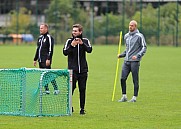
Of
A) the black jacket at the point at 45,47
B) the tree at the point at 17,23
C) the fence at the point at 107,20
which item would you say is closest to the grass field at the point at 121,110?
the black jacket at the point at 45,47

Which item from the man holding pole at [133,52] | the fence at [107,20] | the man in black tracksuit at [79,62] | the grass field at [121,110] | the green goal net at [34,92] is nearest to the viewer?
the grass field at [121,110]

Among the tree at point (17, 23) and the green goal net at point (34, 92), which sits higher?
the tree at point (17, 23)

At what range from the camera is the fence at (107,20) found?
59594 mm

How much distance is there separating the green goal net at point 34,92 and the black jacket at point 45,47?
3.90 meters

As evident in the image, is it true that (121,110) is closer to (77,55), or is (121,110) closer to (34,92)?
(77,55)

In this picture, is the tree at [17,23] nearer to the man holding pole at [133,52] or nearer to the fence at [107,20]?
the fence at [107,20]

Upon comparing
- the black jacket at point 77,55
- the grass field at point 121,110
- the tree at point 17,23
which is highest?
the tree at point 17,23

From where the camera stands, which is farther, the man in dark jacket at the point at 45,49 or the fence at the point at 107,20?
the fence at the point at 107,20

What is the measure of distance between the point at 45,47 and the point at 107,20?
145ft

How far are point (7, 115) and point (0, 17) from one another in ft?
186

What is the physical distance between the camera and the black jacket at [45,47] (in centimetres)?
1777

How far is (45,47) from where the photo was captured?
17.9 meters

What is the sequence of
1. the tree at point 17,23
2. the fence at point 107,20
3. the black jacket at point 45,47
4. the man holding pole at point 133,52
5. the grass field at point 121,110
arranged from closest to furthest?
the grass field at point 121,110 < the man holding pole at point 133,52 < the black jacket at point 45,47 < the fence at point 107,20 < the tree at point 17,23

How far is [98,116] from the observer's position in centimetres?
1372
